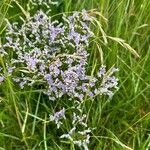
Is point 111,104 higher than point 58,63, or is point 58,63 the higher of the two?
point 58,63

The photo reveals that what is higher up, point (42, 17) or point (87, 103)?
point (42, 17)

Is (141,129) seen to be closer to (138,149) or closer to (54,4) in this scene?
(138,149)

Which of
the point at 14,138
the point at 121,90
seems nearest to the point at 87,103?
the point at 121,90

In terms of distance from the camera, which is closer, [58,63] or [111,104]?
[58,63]
